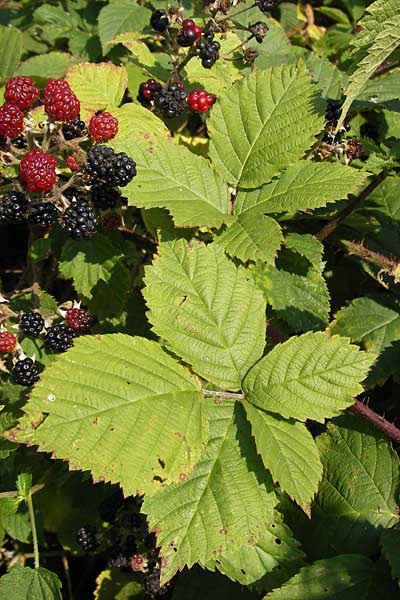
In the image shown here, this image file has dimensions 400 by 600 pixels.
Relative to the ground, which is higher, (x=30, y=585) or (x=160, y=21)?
(x=160, y=21)

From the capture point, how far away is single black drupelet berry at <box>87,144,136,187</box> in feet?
6.46

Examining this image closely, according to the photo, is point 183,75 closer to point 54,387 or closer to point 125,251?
point 125,251

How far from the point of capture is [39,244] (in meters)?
2.54

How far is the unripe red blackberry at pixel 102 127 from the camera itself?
2.11m

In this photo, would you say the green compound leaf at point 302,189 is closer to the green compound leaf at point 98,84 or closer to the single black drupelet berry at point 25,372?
A: the green compound leaf at point 98,84

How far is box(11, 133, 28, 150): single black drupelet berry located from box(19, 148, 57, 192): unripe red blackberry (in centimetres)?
25

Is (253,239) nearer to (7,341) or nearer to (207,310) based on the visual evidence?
(207,310)

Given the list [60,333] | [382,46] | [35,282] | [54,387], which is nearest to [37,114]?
[35,282]

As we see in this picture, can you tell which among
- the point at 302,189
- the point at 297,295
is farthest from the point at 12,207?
the point at 297,295

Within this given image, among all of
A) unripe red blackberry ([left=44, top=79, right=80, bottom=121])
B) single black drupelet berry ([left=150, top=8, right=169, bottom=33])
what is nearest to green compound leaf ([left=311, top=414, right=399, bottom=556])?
unripe red blackberry ([left=44, top=79, right=80, bottom=121])

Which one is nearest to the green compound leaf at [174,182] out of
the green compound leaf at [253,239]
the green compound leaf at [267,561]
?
the green compound leaf at [253,239]

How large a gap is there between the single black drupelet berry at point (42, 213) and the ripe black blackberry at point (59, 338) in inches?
15.3

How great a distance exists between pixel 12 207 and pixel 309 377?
3.76ft

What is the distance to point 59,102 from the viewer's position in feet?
6.59
